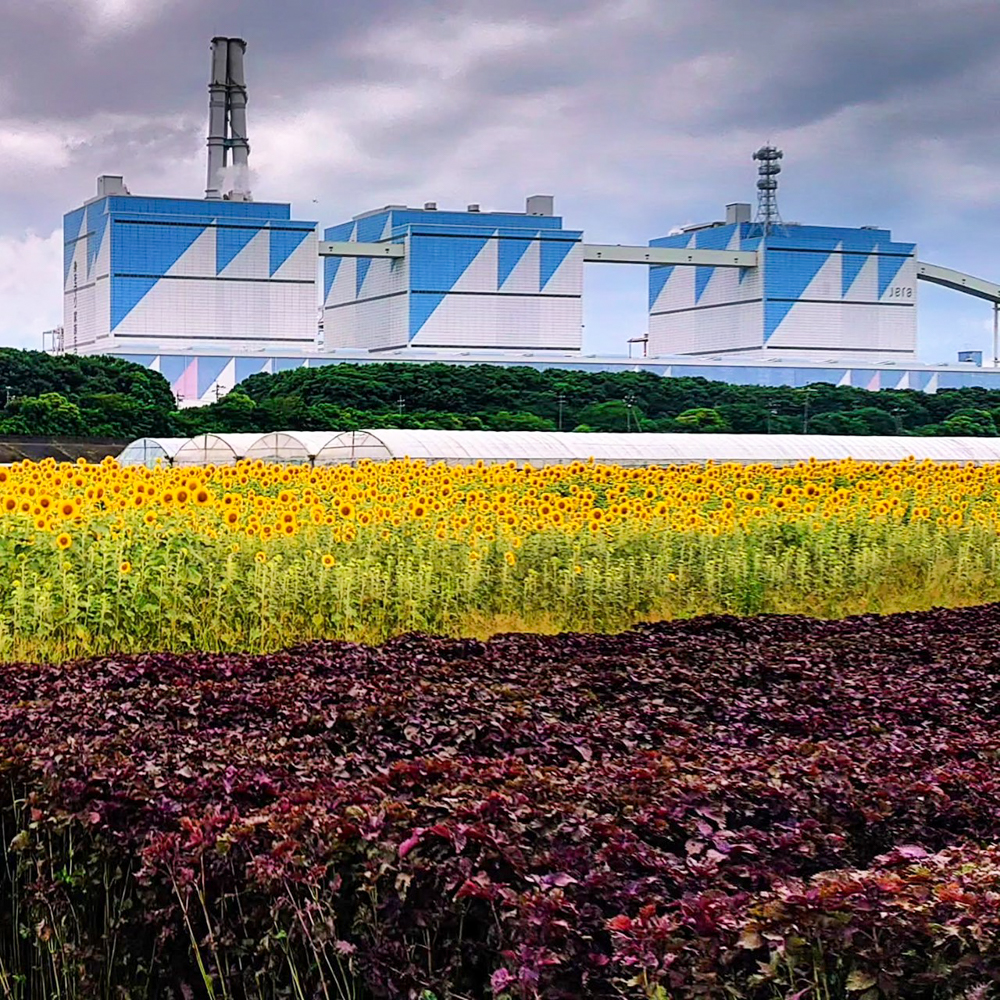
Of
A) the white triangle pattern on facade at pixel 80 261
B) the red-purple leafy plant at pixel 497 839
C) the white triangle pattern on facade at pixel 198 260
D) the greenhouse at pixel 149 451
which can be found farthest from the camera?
the white triangle pattern on facade at pixel 80 261

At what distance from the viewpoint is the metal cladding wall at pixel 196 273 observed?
58.9 metres

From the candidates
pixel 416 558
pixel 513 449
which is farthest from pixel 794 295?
pixel 416 558

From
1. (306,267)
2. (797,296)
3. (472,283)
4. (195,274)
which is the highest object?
(797,296)

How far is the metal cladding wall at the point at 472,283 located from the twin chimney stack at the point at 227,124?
21.8 feet

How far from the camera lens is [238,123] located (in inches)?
2299

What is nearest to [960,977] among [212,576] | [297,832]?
[297,832]

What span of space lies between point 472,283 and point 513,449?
4072 cm

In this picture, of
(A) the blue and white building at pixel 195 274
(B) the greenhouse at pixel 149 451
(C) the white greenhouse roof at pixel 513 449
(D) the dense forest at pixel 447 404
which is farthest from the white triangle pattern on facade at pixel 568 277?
(B) the greenhouse at pixel 149 451

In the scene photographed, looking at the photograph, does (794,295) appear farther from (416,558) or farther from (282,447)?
(416,558)

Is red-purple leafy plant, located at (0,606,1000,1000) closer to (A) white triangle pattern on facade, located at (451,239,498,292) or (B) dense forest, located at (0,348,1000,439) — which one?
(B) dense forest, located at (0,348,1000,439)

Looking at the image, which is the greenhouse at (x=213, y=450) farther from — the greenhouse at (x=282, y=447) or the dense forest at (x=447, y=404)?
the dense forest at (x=447, y=404)

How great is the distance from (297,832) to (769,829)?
0.81 m

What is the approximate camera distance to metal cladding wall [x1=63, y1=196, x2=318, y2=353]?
58875mm

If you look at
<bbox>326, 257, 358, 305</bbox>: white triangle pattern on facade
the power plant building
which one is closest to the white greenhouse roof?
the power plant building
